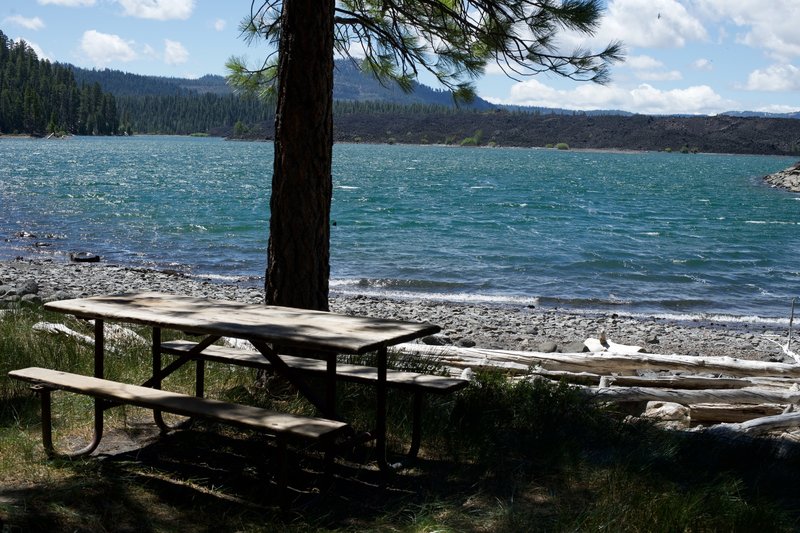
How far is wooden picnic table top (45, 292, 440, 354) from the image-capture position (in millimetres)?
3871

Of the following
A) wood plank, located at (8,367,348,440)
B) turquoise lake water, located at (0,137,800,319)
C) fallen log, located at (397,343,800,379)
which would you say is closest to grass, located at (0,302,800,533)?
wood plank, located at (8,367,348,440)

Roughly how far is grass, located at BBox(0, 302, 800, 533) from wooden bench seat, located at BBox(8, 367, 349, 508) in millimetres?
350

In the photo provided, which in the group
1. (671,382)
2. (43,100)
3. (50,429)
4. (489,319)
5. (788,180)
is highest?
(43,100)

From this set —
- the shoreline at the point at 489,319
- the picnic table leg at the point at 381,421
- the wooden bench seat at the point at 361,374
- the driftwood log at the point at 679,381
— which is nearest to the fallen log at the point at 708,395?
the driftwood log at the point at 679,381

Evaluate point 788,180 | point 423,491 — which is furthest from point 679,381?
point 788,180

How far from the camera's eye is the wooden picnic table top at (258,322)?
3.87 m

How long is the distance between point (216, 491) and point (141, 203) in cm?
3367

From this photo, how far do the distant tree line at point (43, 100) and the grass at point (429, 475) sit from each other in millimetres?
141685

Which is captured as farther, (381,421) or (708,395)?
(708,395)

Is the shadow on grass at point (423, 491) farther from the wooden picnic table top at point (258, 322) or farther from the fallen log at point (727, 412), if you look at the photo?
the fallen log at point (727, 412)

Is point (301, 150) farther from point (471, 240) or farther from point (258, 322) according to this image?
point (471, 240)

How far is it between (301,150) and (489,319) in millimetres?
8626

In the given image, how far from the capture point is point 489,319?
1356 centimetres

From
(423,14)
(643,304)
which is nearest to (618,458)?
(423,14)
